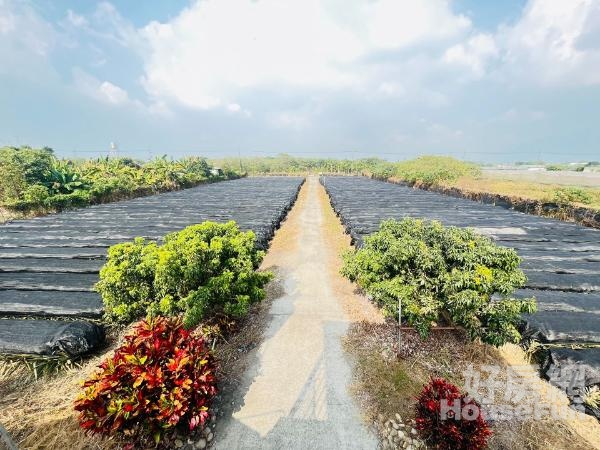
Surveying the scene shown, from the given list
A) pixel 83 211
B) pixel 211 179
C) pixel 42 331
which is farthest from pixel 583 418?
pixel 211 179

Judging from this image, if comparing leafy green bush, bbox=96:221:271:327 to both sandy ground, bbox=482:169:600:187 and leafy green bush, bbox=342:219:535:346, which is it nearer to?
leafy green bush, bbox=342:219:535:346

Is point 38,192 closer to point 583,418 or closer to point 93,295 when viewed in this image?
point 93,295

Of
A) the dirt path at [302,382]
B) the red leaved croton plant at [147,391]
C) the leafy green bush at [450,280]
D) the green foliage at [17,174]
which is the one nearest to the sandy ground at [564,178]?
the leafy green bush at [450,280]

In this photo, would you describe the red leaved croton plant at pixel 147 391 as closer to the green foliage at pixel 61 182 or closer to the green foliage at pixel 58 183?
the green foliage at pixel 58 183

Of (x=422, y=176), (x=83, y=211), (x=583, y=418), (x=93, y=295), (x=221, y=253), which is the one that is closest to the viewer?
(x=583, y=418)

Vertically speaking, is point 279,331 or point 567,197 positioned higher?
point 567,197

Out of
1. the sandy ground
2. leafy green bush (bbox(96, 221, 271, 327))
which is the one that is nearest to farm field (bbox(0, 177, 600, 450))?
leafy green bush (bbox(96, 221, 271, 327))
